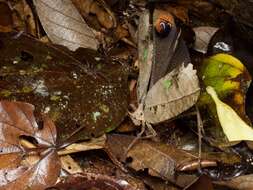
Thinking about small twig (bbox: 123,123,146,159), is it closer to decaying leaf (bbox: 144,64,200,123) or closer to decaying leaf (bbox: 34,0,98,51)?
decaying leaf (bbox: 144,64,200,123)

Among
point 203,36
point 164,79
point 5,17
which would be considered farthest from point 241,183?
point 5,17

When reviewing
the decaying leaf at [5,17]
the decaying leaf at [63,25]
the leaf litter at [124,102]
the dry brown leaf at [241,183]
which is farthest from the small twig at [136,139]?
the decaying leaf at [5,17]

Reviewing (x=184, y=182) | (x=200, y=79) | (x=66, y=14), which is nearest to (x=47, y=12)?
(x=66, y=14)

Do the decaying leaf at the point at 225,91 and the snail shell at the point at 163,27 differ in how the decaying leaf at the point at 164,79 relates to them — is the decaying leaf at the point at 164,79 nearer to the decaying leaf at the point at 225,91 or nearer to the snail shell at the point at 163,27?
the snail shell at the point at 163,27

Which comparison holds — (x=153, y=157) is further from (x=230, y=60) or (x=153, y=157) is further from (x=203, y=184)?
(x=230, y=60)

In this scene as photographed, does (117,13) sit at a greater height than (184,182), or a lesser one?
greater

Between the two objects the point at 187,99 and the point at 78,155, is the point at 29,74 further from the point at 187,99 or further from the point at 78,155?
the point at 187,99
